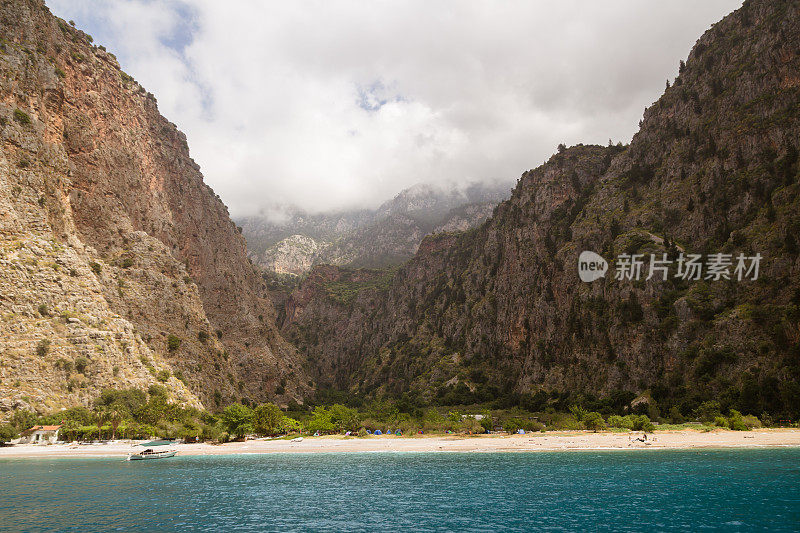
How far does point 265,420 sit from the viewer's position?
107 meters

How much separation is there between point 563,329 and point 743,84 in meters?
91.3

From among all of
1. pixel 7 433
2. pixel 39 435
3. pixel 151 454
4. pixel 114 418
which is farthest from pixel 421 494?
pixel 7 433

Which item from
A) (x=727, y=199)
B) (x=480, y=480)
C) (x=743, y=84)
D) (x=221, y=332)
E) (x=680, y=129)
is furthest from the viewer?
(x=221, y=332)

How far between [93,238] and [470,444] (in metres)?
107

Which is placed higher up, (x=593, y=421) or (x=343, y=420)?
(x=593, y=421)


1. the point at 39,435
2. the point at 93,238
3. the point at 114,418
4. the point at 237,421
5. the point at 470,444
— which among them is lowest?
the point at 39,435

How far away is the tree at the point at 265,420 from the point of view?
10662 centimetres

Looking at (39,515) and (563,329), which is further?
(563,329)

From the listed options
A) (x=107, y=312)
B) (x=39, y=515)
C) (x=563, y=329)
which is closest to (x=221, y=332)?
(x=107, y=312)

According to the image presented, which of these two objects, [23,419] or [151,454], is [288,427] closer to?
[151,454]

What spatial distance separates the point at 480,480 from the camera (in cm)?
5100

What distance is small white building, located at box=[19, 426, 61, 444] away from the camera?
78100mm

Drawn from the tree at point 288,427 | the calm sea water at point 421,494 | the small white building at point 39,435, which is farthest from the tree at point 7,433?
the tree at point 288,427

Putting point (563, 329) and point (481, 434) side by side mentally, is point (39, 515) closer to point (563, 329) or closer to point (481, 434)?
point (481, 434)
